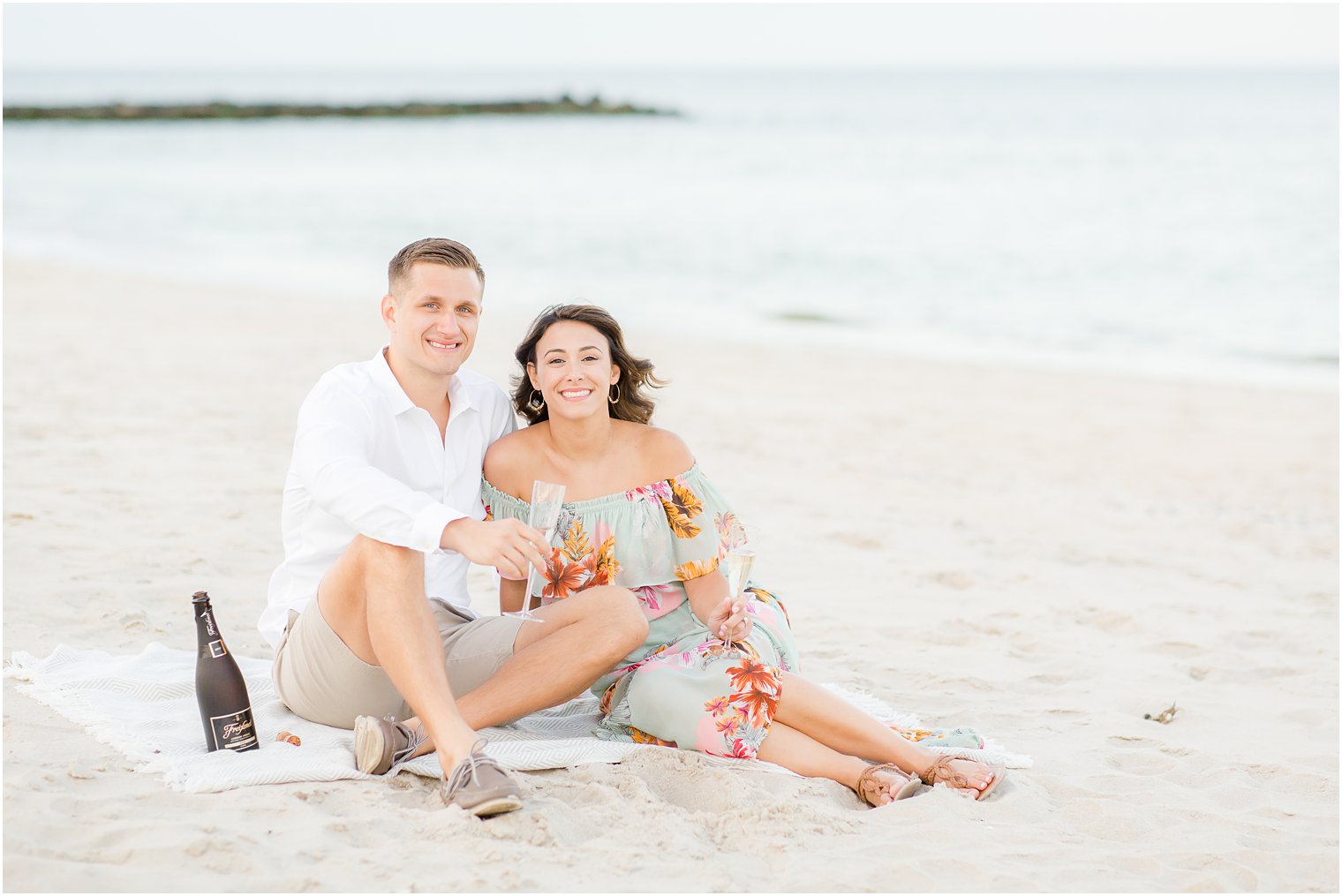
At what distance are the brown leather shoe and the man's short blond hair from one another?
1514 millimetres

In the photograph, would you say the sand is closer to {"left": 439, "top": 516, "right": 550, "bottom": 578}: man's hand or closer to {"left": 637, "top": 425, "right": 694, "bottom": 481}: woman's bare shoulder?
{"left": 637, "top": 425, "right": 694, "bottom": 481}: woman's bare shoulder

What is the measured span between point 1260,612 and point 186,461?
573 centimetres

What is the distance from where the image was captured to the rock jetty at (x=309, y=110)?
58312 millimetres

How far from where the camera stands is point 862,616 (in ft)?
17.5

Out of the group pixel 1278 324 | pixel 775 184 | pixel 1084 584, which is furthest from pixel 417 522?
pixel 775 184

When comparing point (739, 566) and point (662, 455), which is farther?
point (662, 455)

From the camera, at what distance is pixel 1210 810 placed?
137 inches

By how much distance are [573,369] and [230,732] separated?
4.82 feet

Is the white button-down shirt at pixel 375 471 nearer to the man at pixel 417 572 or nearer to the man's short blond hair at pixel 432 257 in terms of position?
the man at pixel 417 572

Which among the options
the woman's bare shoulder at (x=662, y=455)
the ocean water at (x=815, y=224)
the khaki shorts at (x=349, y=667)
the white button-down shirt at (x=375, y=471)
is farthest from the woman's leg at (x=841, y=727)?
the ocean water at (x=815, y=224)

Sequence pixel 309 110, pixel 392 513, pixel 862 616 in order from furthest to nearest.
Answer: pixel 309 110, pixel 862 616, pixel 392 513

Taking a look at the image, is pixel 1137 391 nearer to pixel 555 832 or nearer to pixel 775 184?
pixel 555 832

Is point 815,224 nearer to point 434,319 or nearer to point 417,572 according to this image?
point 434,319

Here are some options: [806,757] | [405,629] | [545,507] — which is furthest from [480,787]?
[806,757]
